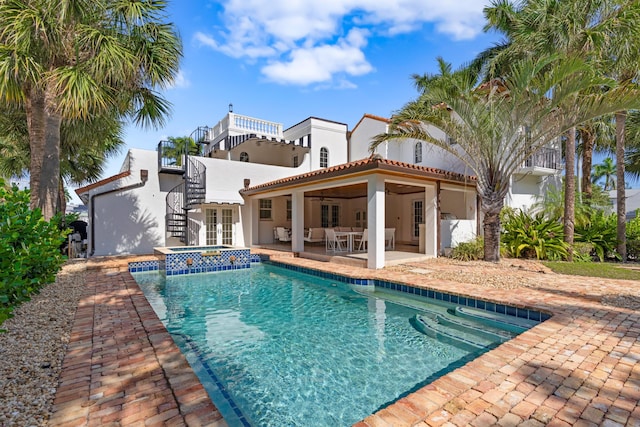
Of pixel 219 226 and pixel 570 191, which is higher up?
pixel 570 191

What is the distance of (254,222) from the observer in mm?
19953

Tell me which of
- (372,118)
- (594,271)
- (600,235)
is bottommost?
(594,271)

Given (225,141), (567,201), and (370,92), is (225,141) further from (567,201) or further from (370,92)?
(567,201)

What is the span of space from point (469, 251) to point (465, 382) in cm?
1048

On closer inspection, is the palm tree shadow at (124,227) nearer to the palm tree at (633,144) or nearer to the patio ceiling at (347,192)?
the patio ceiling at (347,192)

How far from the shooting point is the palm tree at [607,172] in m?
42.8

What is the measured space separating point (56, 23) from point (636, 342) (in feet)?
48.9

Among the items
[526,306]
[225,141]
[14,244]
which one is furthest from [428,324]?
[225,141]

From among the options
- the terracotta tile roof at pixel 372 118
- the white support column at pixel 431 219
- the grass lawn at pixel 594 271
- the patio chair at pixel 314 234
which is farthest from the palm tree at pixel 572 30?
the patio chair at pixel 314 234

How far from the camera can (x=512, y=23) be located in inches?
577

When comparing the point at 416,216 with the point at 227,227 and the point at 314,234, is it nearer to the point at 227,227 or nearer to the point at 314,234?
the point at 314,234

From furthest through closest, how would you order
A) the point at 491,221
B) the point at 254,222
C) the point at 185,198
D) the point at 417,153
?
the point at 254,222 < the point at 417,153 < the point at 185,198 < the point at 491,221

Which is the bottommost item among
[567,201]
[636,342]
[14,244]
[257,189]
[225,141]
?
[636,342]

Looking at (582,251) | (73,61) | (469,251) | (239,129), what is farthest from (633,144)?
(73,61)
